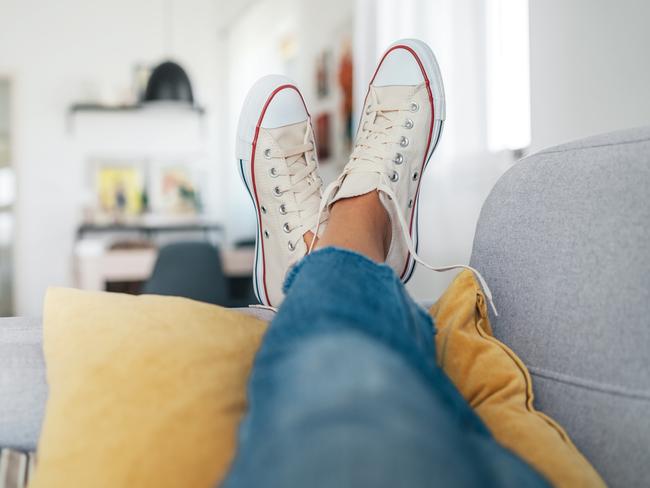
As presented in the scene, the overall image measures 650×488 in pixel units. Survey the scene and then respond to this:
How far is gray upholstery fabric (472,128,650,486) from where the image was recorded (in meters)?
0.60

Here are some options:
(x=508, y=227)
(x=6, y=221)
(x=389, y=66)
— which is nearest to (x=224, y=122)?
(x=6, y=221)

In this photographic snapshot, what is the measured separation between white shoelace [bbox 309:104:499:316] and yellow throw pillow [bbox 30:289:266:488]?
0.40m

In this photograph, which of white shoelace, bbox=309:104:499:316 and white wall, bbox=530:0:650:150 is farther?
white wall, bbox=530:0:650:150

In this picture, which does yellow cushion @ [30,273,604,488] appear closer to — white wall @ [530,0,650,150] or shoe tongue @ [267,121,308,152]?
shoe tongue @ [267,121,308,152]

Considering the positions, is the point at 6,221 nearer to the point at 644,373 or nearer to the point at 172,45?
the point at 172,45

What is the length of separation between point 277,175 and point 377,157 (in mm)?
204

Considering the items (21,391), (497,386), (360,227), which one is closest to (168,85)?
(360,227)

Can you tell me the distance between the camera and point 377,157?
1.14 metres

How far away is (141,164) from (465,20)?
3.95 metres

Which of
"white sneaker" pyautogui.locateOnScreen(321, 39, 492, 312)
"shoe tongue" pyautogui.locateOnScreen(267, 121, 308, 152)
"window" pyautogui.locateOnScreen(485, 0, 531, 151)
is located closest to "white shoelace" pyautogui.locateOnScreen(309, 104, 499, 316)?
"white sneaker" pyautogui.locateOnScreen(321, 39, 492, 312)

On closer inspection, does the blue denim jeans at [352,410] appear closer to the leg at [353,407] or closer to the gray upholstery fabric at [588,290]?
the leg at [353,407]

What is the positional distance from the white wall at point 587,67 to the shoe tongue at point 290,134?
67 cm

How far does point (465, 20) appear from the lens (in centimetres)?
209

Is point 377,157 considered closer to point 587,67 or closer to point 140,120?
point 587,67
